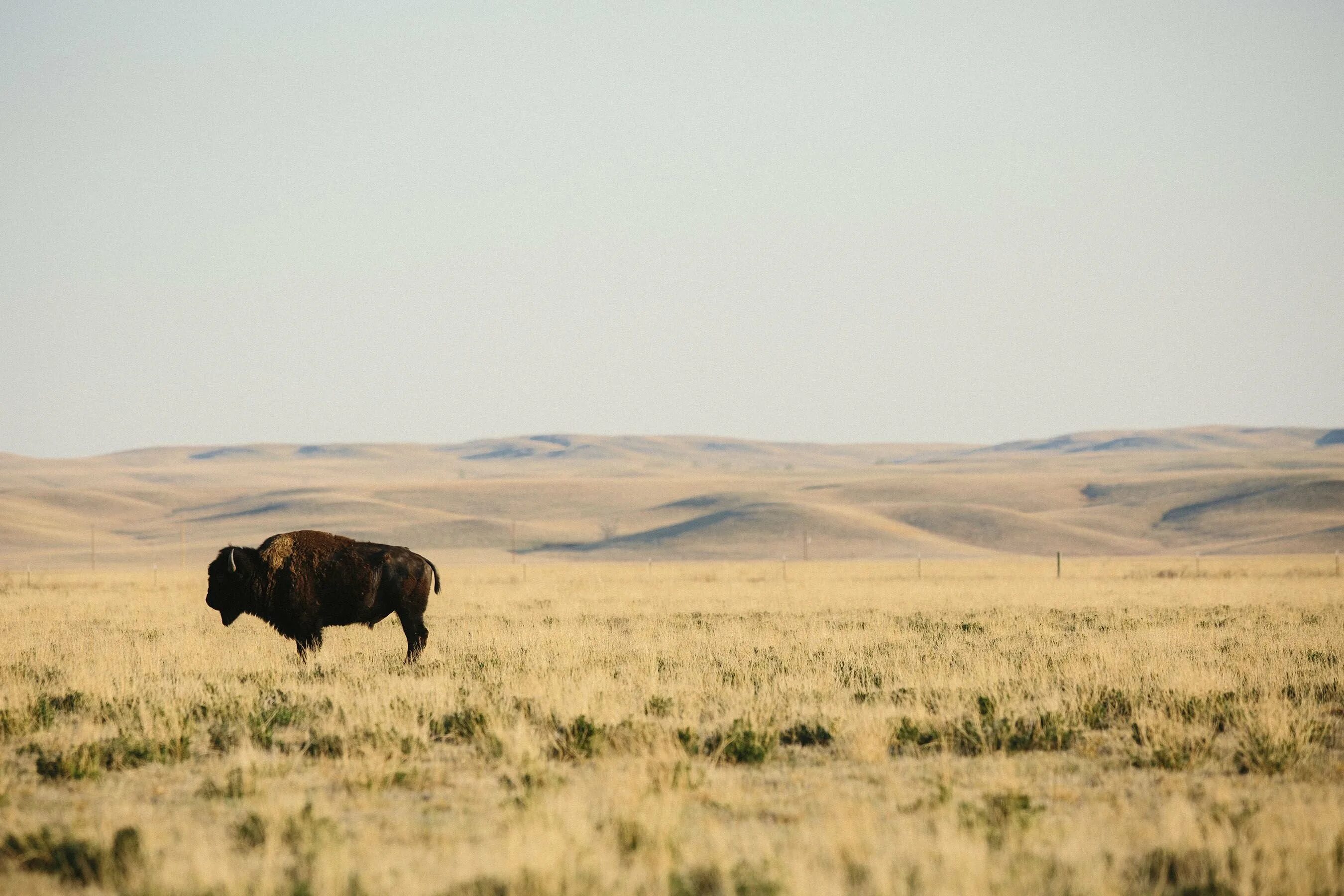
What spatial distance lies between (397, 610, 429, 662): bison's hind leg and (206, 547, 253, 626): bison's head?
1.91 metres

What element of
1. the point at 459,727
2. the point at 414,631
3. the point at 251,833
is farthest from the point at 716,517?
the point at 251,833

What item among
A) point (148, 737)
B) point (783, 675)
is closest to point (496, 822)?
point (148, 737)

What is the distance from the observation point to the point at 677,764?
938 centimetres

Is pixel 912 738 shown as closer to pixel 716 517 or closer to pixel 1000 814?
pixel 1000 814

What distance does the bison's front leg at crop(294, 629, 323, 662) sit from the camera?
53.2ft

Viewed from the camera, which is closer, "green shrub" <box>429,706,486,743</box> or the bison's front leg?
"green shrub" <box>429,706,486,743</box>

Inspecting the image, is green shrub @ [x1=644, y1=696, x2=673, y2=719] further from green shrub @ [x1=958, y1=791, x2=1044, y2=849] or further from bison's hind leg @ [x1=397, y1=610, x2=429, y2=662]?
bison's hind leg @ [x1=397, y1=610, x2=429, y2=662]

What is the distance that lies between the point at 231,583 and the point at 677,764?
29.9 feet

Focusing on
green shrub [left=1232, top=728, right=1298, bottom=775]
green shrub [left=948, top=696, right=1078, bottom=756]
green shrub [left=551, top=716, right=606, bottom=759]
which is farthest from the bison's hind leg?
green shrub [left=1232, top=728, right=1298, bottom=775]

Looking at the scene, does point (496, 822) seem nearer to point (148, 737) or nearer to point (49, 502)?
point (148, 737)

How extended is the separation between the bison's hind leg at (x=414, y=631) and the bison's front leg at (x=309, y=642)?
3.25ft

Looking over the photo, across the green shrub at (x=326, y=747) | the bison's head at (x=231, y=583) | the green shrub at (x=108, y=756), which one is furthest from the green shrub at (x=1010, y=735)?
the bison's head at (x=231, y=583)

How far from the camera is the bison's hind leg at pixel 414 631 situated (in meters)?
16.4

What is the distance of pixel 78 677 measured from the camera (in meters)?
14.5
